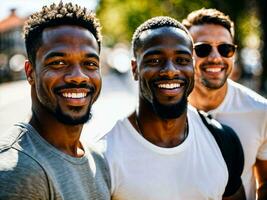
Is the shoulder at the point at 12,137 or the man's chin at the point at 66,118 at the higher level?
the man's chin at the point at 66,118

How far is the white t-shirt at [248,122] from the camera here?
13.7 feet

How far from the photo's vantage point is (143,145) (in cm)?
359

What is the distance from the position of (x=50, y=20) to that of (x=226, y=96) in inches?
84.8

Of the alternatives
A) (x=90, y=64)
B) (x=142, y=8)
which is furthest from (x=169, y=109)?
(x=142, y=8)

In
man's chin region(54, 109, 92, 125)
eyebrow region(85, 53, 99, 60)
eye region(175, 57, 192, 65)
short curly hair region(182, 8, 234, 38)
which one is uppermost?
short curly hair region(182, 8, 234, 38)

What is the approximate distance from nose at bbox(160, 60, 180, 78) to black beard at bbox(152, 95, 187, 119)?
212 mm

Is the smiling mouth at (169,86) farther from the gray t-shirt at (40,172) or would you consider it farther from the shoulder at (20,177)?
the shoulder at (20,177)

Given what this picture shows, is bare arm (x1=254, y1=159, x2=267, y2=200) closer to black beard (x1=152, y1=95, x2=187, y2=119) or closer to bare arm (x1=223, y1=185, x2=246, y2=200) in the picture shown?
bare arm (x1=223, y1=185, x2=246, y2=200)

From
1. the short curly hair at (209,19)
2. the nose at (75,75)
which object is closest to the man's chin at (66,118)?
the nose at (75,75)

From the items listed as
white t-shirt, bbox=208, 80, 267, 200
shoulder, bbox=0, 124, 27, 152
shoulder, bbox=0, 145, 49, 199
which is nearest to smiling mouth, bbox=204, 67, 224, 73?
white t-shirt, bbox=208, 80, 267, 200

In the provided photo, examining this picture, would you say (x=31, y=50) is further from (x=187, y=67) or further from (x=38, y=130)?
(x=187, y=67)

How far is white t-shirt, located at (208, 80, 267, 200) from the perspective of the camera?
13.7 ft

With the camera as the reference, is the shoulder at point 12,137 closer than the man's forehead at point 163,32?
Yes

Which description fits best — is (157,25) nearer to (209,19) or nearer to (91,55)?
(91,55)
